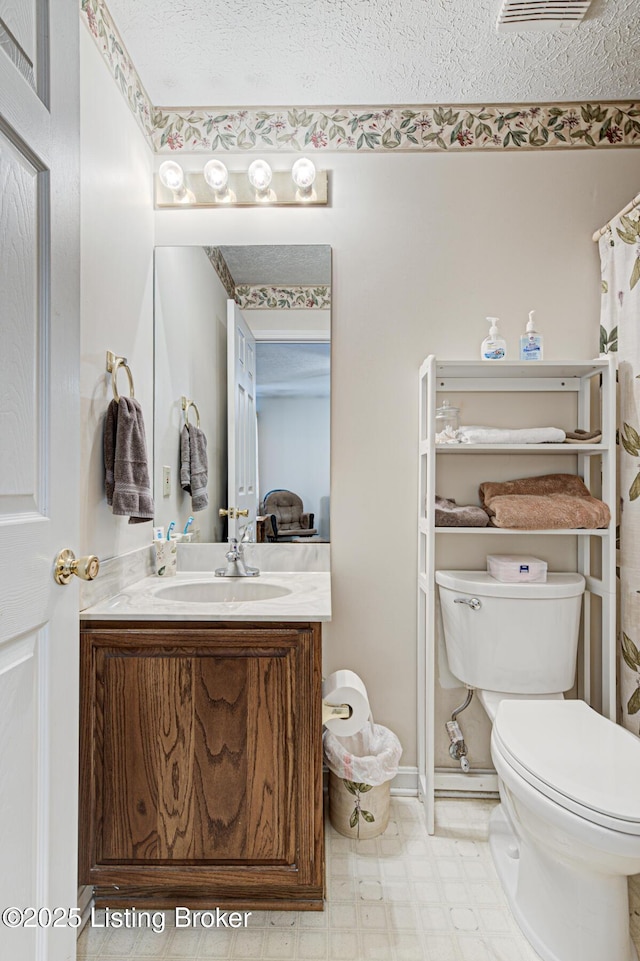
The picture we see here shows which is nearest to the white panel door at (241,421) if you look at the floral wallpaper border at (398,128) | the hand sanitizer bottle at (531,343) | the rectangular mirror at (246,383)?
the rectangular mirror at (246,383)

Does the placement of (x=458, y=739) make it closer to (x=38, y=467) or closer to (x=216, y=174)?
(x=38, y=467)

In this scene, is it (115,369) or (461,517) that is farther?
(461,517)

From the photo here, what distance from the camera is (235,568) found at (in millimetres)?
1949

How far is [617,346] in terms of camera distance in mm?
1902

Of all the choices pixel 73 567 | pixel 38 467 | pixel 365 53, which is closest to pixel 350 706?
pixel 73 567

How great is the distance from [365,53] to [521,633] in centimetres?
185

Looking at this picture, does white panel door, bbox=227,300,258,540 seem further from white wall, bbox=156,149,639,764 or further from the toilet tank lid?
the toilet tank lid

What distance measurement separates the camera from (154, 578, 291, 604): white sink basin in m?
1.86

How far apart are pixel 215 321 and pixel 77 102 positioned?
107cm

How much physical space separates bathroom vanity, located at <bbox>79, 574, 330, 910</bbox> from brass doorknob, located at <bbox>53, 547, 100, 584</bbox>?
0.56 meters

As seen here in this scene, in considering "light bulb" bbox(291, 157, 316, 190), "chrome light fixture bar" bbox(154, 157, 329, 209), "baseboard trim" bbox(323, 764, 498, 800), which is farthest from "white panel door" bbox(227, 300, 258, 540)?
"baseboard trim" bbox(323, 764, 498, 800)

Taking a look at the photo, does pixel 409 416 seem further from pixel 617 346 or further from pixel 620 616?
pixel 620 616

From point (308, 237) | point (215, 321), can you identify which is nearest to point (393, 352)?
point (308, 237)

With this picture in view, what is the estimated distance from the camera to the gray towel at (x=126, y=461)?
1.59m
